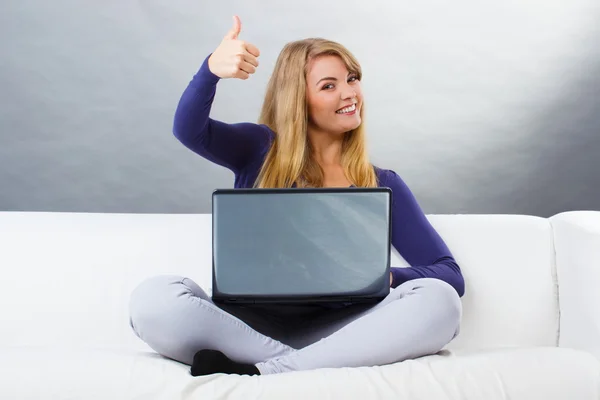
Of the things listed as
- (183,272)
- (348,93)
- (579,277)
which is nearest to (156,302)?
(183,272)

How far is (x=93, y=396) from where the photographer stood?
1011 mm

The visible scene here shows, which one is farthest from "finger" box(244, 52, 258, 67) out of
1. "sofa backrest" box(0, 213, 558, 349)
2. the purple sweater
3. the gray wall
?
the gray wall

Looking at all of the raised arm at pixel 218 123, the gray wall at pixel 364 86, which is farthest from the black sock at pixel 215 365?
the gray wall at pixel 364 86

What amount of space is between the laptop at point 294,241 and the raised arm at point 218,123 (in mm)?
335

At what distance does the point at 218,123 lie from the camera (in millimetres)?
1655

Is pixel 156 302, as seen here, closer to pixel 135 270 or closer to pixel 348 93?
pixel 135 270

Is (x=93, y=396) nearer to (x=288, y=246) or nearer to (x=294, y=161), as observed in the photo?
(x=288, y=246)

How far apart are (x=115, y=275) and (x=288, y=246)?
58 cm

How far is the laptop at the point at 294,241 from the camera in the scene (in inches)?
48.7

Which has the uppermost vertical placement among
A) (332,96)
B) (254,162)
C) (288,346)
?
(332,96)

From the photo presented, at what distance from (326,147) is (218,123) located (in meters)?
0.30

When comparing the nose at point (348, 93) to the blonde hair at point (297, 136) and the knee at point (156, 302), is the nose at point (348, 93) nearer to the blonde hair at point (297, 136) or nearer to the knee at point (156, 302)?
the blonde hair at point (297, 136)

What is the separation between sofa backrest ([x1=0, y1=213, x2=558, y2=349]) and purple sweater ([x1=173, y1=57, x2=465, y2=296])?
73 millimetres

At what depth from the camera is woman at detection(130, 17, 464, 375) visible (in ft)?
3.92
